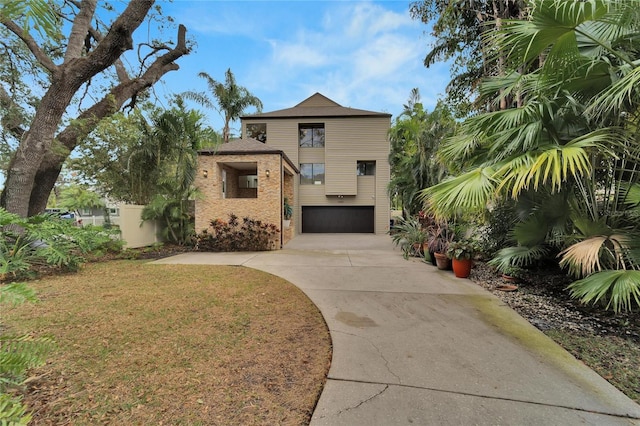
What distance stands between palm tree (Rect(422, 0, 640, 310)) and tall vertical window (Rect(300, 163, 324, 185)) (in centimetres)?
1345

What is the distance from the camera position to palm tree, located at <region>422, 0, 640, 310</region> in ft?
9.79

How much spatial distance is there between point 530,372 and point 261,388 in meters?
2.44

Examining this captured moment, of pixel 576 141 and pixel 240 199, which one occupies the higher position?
pixel 576 141

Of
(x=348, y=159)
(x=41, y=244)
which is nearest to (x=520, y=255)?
(x=41, y=244)

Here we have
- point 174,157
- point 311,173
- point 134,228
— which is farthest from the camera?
point 311,173

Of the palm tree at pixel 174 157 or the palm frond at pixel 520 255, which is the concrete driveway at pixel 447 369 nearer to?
the palm frond at pixel 520 255

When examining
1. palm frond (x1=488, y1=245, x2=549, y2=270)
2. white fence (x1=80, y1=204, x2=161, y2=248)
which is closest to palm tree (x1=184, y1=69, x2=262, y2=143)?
white fence (x1=80, y1=204, x2=161, y2=248)

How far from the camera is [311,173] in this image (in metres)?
18.0

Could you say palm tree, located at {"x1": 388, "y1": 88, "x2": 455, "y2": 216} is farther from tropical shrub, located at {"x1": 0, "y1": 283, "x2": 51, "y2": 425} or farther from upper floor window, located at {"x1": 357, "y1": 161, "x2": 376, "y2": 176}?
tropical shrub, located at {"x1": 0, "y1": 283, "x2": 51, "y2": 425}

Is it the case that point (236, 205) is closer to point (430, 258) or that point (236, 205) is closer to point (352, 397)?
point (430, 258)

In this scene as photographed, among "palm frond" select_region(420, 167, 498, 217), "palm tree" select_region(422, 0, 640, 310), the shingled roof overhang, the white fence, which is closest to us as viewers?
"palm tree" select_region(422, 0, 640, 310)

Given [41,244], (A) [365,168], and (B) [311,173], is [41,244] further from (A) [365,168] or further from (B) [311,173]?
(A) [365,168]

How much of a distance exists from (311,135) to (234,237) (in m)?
10.8

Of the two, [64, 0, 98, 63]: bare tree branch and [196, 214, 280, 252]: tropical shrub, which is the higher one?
[64, 0, 98, 63]: bare tree branch
